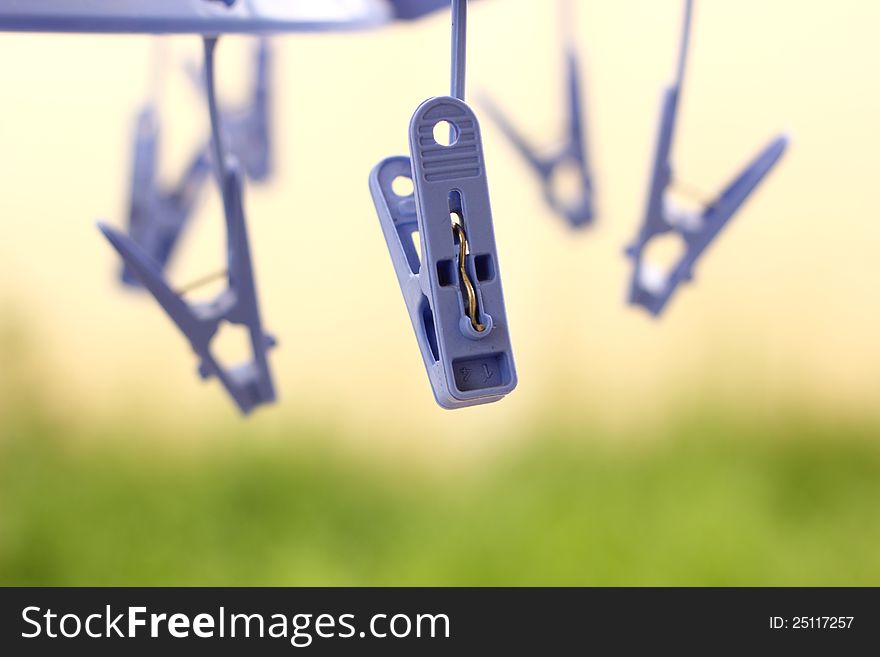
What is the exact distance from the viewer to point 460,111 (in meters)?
0.39

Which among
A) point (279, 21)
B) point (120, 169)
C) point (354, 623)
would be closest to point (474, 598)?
point (354, 623)

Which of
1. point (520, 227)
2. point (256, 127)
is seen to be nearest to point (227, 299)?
point (256, 127)

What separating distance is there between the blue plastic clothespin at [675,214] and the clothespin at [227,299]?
0.24 meters

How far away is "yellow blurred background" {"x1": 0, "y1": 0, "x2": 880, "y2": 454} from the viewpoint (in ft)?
4.86

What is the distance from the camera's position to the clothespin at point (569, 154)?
865mm

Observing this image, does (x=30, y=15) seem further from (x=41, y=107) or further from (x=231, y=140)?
(x=41, y=107)

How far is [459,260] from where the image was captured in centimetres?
40

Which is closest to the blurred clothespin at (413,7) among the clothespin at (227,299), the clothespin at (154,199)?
the clothespin at (227,299)

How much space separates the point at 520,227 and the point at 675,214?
3.24 ft

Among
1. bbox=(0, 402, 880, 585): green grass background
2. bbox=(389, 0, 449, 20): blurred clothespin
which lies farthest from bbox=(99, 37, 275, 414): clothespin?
bbox=(0, 402, 880, 585): green grass background

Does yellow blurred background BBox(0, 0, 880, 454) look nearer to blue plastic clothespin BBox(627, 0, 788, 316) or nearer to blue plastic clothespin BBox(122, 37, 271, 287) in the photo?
blue plastic clothespin BBox(122, 37, 271, 287)

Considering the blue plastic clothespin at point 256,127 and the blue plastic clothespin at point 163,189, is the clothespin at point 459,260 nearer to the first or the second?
the blue plastic clothespin at point 163,189

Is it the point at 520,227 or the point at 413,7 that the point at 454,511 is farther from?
the point at 413,7

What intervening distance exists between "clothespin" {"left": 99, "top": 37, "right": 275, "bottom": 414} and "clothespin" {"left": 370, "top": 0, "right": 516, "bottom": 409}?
177 mm
